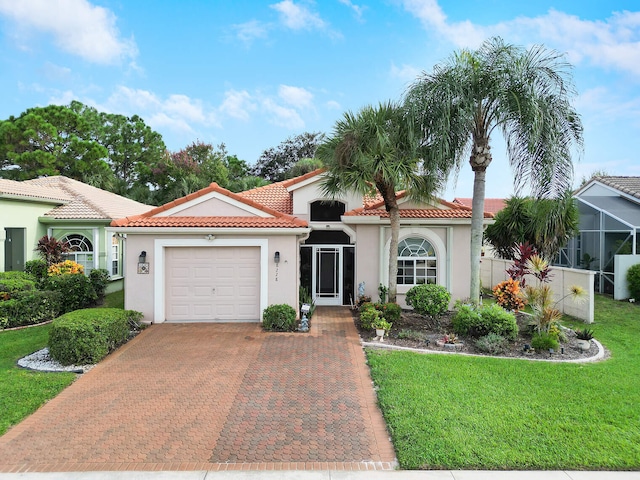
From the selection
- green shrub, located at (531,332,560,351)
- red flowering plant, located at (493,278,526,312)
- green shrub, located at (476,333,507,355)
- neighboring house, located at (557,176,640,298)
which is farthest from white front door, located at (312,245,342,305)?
neighboring house, located at (557,176,640,298)

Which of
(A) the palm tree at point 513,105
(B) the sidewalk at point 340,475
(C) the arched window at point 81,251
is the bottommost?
(B) the sidewalk at point 340,475

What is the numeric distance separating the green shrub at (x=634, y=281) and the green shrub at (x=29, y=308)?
22735mm

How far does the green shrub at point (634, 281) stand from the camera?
619 inches

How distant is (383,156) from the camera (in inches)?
470

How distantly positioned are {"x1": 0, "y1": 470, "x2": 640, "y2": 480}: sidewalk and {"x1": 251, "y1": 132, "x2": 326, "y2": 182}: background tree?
39.4 meters

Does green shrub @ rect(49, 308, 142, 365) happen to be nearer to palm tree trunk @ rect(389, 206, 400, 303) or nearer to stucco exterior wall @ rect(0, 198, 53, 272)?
palm tree trunk @ rect(389, 206, 400, 303)

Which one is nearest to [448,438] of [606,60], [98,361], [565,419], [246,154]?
[565,419]

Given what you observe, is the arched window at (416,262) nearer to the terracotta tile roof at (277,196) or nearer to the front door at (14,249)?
the terracotta tile roof at (277,196)

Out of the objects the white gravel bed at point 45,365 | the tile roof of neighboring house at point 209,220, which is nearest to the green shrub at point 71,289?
the tile roof of neighboring house at point 209,220

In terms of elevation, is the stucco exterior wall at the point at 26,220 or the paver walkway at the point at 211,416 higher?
the stucco exterior wall at the point at 26,220

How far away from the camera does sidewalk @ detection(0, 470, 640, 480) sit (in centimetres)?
479

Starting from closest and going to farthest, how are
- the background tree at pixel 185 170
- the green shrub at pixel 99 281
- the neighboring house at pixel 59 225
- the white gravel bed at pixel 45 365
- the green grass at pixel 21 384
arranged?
1. the green grass at pixel 21 384
2. the white gravel bed at pixel 45 365
3. the green shrub at pixel 99 281
4. the neighboring house at pixel 59 225
5. the background tree at pixel 185 170

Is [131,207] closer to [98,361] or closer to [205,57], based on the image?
[205,57]

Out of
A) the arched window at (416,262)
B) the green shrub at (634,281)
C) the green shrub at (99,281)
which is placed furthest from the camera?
the green shrub at (99,281)
